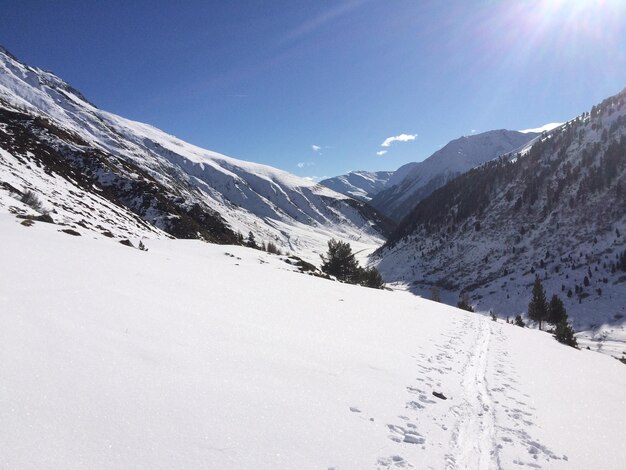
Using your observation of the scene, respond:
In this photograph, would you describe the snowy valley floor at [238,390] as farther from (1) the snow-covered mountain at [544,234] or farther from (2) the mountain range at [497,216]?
(1) the snow-covered mountain at [544,234]

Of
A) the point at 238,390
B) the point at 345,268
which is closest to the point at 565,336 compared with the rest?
the point at 345,268

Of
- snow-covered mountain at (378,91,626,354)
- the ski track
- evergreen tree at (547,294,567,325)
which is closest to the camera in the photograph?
the ski track

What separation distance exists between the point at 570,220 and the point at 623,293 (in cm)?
4140

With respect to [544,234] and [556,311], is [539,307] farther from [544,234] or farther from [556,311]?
[544,234]

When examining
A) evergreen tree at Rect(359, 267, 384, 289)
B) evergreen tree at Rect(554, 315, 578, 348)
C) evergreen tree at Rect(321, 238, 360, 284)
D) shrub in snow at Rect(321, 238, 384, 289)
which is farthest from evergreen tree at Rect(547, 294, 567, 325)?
evergreen tree at Rect(321, 238, 360, 284)

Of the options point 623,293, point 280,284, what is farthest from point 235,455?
point 623,293

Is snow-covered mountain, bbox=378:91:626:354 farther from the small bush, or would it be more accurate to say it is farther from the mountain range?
the small bush

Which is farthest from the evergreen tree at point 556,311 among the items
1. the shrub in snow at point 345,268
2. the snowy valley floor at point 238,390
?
the snowy valley floor at point 238,390

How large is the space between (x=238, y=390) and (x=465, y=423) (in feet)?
16.2

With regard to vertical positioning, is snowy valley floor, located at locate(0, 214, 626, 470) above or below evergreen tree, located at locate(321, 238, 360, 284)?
below

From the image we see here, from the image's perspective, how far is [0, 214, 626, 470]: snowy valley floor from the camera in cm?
429

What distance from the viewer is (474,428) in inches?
286

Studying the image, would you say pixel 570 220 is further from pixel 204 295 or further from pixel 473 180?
pixel 204 295

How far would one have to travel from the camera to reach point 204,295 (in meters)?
12.7
